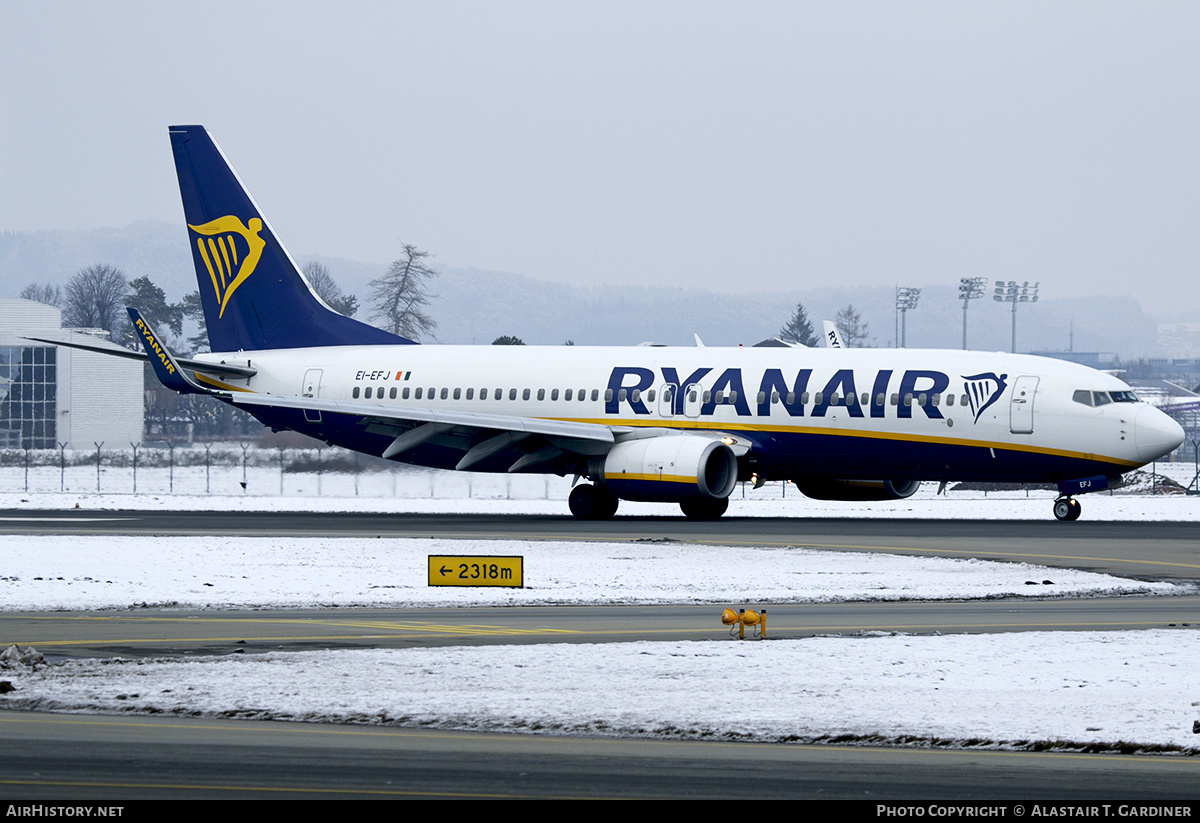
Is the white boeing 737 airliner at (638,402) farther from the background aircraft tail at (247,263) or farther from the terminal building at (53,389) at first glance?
the terminal building at (53,389)

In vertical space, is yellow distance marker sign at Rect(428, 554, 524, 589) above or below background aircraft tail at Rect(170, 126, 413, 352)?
below

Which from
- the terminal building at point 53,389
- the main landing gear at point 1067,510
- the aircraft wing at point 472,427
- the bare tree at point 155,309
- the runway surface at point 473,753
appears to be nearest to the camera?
the runway surface at point 473,753

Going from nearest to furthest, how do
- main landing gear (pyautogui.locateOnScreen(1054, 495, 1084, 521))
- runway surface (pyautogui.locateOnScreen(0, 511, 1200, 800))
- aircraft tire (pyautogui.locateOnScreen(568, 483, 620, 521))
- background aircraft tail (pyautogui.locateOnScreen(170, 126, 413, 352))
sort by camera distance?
runway surface (pyautogui.locateOnScreen(0, 511, 1200, 800)), main landing gear (pyautogui.locateOnScreen(1054, 495, 1084, 521)), aircraft tire (pyautogui.locateOnScreen(568, 483, 620, 521)), background aircraft tail (pyautogui.locateOnScreen(170, 126, 413, 352))

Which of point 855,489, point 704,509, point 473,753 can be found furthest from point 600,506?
point 473,753

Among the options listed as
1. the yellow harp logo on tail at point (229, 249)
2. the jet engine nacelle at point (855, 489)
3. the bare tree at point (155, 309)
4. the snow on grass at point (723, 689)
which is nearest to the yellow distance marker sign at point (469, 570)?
the snow on grass at point (723, 689)

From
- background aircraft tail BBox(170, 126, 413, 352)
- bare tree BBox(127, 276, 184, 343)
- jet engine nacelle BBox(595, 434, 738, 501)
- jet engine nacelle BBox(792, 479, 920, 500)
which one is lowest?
jet engine nacelle BBox(792, 479, 920, 500)

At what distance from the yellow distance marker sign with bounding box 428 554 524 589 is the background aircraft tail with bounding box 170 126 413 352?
25.2 meters

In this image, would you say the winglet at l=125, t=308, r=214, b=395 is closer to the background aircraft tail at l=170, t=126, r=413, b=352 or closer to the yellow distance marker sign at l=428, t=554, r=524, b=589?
the background aircraft tail at l=170, t=126, r=413, b=352

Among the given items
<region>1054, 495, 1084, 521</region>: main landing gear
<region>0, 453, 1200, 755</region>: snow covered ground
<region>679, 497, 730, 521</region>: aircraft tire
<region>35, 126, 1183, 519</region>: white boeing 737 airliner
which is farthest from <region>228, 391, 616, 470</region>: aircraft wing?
<region>1054, 495, 1084, 521</region>: main landing gear

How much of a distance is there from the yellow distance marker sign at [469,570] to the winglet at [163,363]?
19.2 m

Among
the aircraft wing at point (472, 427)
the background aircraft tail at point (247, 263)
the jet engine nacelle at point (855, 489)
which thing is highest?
the background aircraft tail at point (247, 263)

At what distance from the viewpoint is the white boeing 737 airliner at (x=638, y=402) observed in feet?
129

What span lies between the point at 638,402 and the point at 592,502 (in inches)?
118

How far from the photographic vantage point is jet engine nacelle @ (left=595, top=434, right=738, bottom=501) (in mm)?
39469
